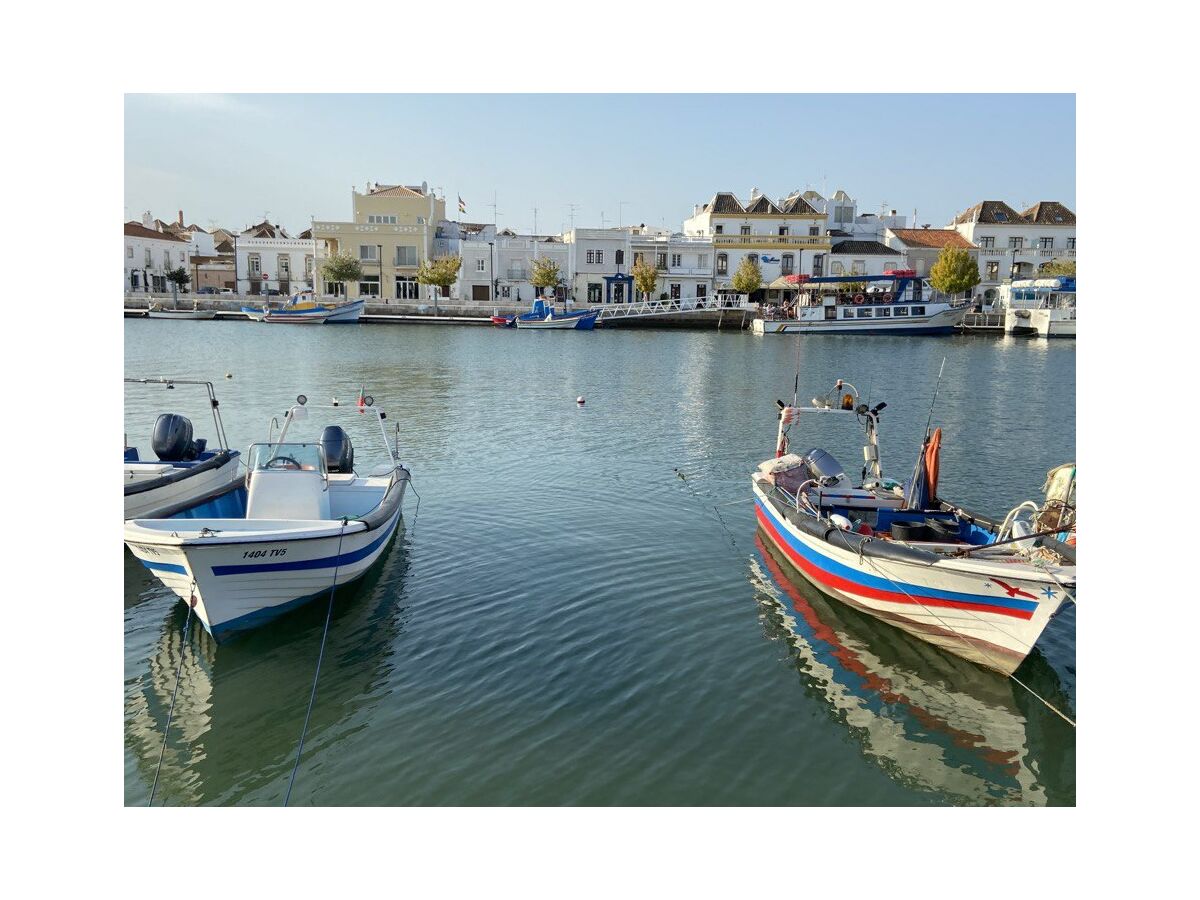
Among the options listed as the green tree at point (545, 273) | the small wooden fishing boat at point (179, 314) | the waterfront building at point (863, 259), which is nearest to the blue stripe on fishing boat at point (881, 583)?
the green tree at point (545, 273)

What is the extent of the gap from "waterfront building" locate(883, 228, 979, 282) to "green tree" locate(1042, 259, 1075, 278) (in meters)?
6.20

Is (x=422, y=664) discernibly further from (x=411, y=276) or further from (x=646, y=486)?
(x=411, y=276)

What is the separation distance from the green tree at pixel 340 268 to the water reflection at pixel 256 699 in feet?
225

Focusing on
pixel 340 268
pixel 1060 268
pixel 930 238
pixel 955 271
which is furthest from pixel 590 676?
pixel 930 238

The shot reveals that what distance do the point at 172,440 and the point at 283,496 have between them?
493cm

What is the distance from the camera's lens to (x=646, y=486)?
57.9ft

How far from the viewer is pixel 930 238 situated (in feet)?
269

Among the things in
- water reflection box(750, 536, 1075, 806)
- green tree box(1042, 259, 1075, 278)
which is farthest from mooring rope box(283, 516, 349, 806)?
green tree box(1042, 259, 1075, 278)

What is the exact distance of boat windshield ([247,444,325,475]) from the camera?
1155 centimetres

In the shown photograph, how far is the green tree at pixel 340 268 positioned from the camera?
75375 millimetres

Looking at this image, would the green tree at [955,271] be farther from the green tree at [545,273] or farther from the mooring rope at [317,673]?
the mooring rope at [317,673]

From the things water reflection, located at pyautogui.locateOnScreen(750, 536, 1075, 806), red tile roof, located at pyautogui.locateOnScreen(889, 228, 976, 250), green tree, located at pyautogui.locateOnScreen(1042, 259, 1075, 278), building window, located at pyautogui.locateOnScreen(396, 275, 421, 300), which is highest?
red tile roof, located at pyautogui.locateOnScreen(889, 228, 976, 250)

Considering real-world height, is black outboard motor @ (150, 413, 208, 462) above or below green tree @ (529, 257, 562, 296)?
below

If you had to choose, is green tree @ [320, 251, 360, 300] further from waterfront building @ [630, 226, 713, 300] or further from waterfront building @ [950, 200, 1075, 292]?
waterfront building @ [950, 200, 1075, 292]
